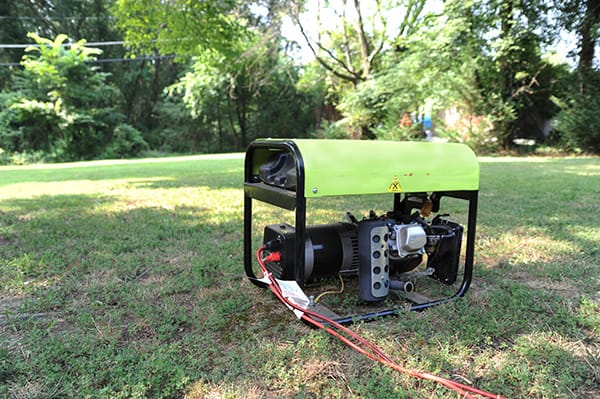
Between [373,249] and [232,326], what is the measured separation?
0.79 meters

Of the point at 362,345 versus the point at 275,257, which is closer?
the point at 362,345

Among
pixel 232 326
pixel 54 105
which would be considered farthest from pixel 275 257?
pixel 54 105

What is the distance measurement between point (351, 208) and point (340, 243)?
2.58 meters

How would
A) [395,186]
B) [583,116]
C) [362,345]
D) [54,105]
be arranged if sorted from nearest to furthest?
[362,345] → [395,186] → [583,116] → [54,105]

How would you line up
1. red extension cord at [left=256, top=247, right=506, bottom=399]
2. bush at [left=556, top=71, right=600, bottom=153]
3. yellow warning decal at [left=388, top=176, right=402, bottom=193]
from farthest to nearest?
bush at [left=556, top=71, right=600, bottom=153] < yellow warning decal at [left=388, top=176, right=402, bottom=193] < red extension cord at [left=256, top=247, right=506, bottom=399]

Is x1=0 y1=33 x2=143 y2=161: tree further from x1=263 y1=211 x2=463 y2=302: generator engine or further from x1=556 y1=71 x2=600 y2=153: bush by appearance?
x1=263 y1=211 x2=463 y2=302: generator engine

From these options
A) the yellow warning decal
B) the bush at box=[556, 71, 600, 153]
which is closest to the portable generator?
the yellow warning decal

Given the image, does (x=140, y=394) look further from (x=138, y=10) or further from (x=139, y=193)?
(x=138, y=10)

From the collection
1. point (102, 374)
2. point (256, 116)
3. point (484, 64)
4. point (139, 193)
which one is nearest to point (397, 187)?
point (102, 374)

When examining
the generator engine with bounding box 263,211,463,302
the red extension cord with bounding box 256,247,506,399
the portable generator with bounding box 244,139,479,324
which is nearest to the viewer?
the red extension cord with bounding box 256,247,506,399

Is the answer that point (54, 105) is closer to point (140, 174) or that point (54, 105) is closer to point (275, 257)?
point (140, 174)

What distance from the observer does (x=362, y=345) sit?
1.80m

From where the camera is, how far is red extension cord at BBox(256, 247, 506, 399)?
58.3 inches

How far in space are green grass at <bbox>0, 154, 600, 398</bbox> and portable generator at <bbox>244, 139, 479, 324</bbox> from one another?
9.1 inches
